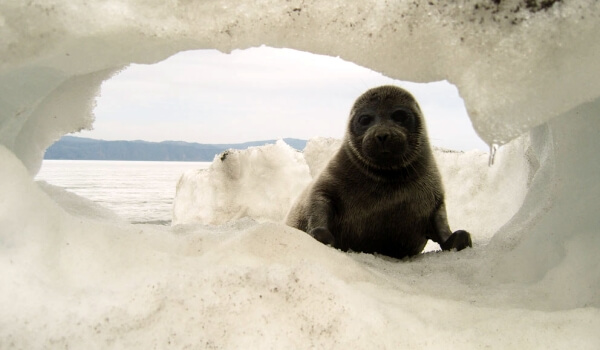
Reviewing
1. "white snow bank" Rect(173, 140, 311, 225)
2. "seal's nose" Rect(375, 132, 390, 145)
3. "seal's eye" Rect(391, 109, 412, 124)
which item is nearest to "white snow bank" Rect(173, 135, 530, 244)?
"white snow bank" Rect(173, 140, 311, 225)

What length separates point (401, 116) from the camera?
3.51m

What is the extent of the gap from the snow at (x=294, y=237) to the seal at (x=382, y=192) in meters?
1.29

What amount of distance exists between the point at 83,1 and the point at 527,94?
1.36 m

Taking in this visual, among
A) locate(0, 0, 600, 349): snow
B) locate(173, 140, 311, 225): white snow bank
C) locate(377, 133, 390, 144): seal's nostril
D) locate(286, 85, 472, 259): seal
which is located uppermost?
locate(0, 0, 600, 349): snow

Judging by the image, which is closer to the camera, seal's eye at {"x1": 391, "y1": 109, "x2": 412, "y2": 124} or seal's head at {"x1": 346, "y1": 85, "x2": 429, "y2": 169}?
seal's head at {"x1": 346, "y1": 85, "x2": 429, "y2": 169}

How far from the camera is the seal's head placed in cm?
320

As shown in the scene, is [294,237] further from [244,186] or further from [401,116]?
[244,186]

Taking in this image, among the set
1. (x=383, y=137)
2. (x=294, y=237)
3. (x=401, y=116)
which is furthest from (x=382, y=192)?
(x=294, y=237)

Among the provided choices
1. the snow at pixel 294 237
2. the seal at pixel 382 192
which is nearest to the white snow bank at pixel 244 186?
the seal at pixel 382 192

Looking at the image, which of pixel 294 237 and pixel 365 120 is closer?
pixel 294 237

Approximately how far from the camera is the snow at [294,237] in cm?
135

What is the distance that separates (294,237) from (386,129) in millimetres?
1344

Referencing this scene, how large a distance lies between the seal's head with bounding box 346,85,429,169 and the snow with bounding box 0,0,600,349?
48.3 inches

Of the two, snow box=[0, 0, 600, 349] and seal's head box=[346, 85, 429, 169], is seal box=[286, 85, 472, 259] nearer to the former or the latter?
seal's head box=[346, 85, 429, 169]
